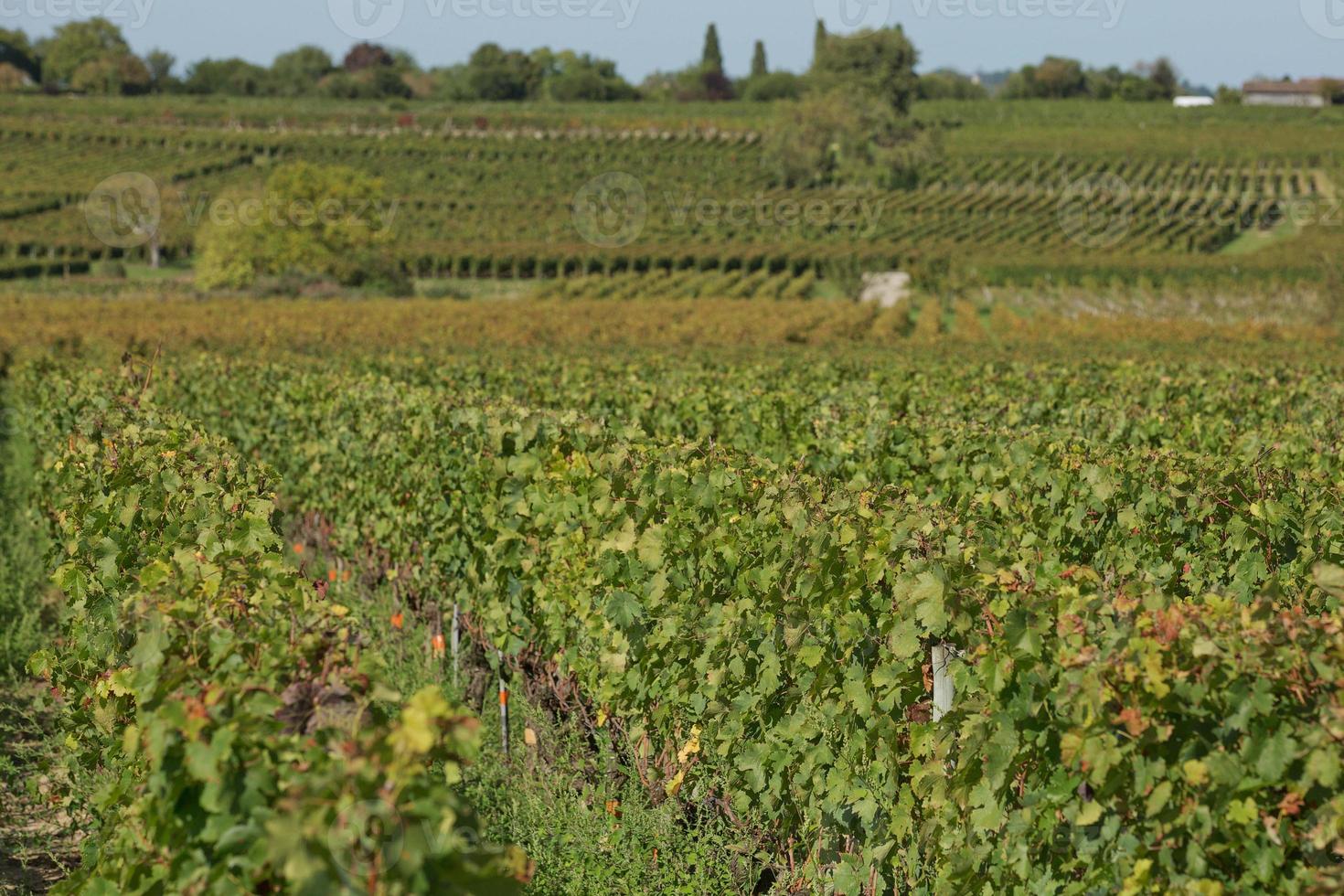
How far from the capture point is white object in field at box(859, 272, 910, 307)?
208ft

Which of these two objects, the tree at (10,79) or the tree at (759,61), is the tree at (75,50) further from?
the tree at (759,61)

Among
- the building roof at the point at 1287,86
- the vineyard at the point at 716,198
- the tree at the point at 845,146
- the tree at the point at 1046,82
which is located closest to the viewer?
the vineyard at the point at 716,198

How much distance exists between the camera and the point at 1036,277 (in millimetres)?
67312

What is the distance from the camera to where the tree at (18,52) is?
491 ft

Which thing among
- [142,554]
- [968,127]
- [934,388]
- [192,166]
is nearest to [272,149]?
[192,166]

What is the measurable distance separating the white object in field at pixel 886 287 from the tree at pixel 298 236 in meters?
22.2

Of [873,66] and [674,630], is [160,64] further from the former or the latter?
[674,630]

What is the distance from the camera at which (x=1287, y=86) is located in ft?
454

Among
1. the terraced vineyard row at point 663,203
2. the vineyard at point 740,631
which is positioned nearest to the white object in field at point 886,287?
the terraced vineyard row at point 663,203

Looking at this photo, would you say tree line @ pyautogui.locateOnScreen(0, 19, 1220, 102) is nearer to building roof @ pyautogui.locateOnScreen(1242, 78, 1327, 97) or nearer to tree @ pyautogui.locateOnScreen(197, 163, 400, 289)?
building roof @ pyautogui.locateOnScreen(1242, 78, 1327, 97)

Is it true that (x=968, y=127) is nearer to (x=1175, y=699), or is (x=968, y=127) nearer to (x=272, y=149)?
(x=272, y=149)

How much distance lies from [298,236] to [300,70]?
3711 inches

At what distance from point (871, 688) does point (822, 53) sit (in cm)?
12258

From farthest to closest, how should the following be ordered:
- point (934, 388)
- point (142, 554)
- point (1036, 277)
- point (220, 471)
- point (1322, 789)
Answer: point (1036, 277) → point (934, 388) → point (220, 471) → point (142, 554) → point (1322, 789)
